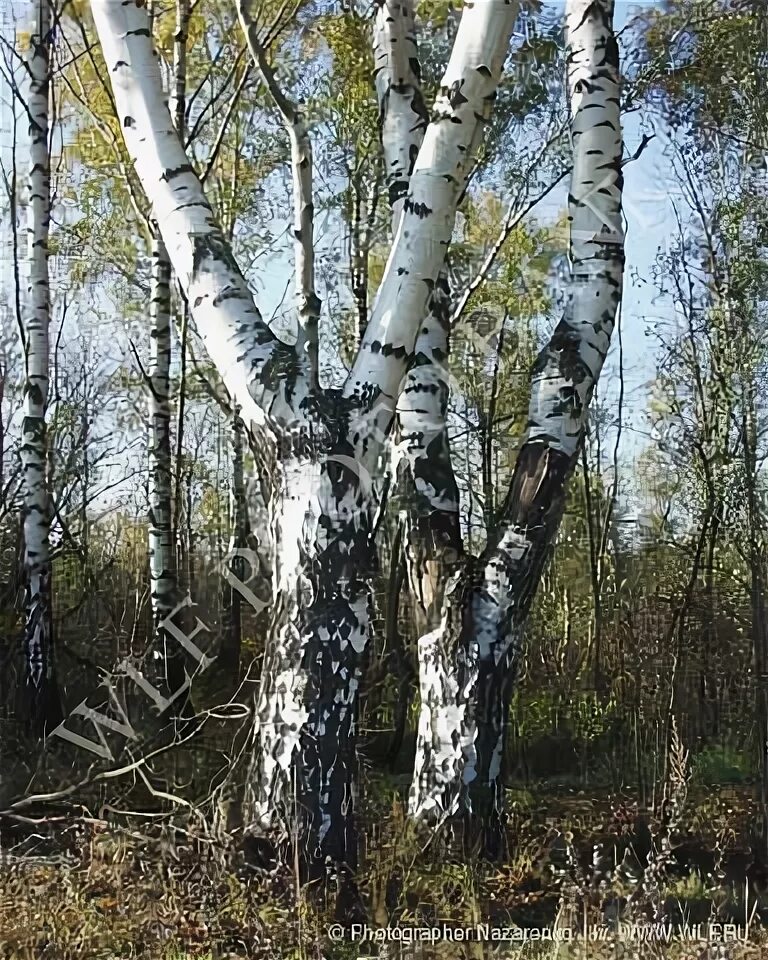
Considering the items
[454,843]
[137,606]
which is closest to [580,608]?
[454,843]

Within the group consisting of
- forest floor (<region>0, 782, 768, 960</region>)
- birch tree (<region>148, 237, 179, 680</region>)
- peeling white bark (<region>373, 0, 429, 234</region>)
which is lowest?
forest floor (<region>0, 782, 768, 960</region>)

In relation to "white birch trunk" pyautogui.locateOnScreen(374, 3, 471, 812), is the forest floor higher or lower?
lower

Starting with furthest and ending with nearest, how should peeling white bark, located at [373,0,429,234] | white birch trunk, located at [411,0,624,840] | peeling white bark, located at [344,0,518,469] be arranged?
1. peeling white bark, located at [373,0,429,234]
2. white birch trunk, located at [411,0,624,840]
3. peeling white bark, located at [344,0,518,469]

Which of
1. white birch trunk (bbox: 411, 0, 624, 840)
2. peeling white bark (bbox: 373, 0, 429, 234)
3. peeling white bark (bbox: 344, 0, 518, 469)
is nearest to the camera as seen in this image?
peeling white bark (bbox: 344, 0, 518, 469)

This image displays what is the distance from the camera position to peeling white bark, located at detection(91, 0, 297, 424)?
67.7 inches

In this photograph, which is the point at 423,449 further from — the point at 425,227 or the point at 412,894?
the point at 412,894

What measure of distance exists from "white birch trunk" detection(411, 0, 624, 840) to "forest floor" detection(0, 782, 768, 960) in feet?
0.39

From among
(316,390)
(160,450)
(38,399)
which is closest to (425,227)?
(316,390)

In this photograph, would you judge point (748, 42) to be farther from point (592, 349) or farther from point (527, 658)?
point (527, 658)

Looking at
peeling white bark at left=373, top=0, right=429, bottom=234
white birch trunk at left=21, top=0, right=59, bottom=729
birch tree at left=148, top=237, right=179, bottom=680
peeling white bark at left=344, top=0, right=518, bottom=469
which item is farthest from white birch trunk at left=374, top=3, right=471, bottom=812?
white birch trunk at left=21, top=0, right=59, bottom=729

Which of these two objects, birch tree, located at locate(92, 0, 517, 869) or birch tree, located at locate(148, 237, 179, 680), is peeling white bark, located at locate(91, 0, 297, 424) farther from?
birch tree, located at locate(148, 237, 179, 680)

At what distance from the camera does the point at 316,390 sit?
173 cm

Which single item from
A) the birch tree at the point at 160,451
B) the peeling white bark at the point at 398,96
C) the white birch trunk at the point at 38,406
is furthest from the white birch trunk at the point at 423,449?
the white birch trunk at the point at 38,406

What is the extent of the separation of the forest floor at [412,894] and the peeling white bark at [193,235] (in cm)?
93
